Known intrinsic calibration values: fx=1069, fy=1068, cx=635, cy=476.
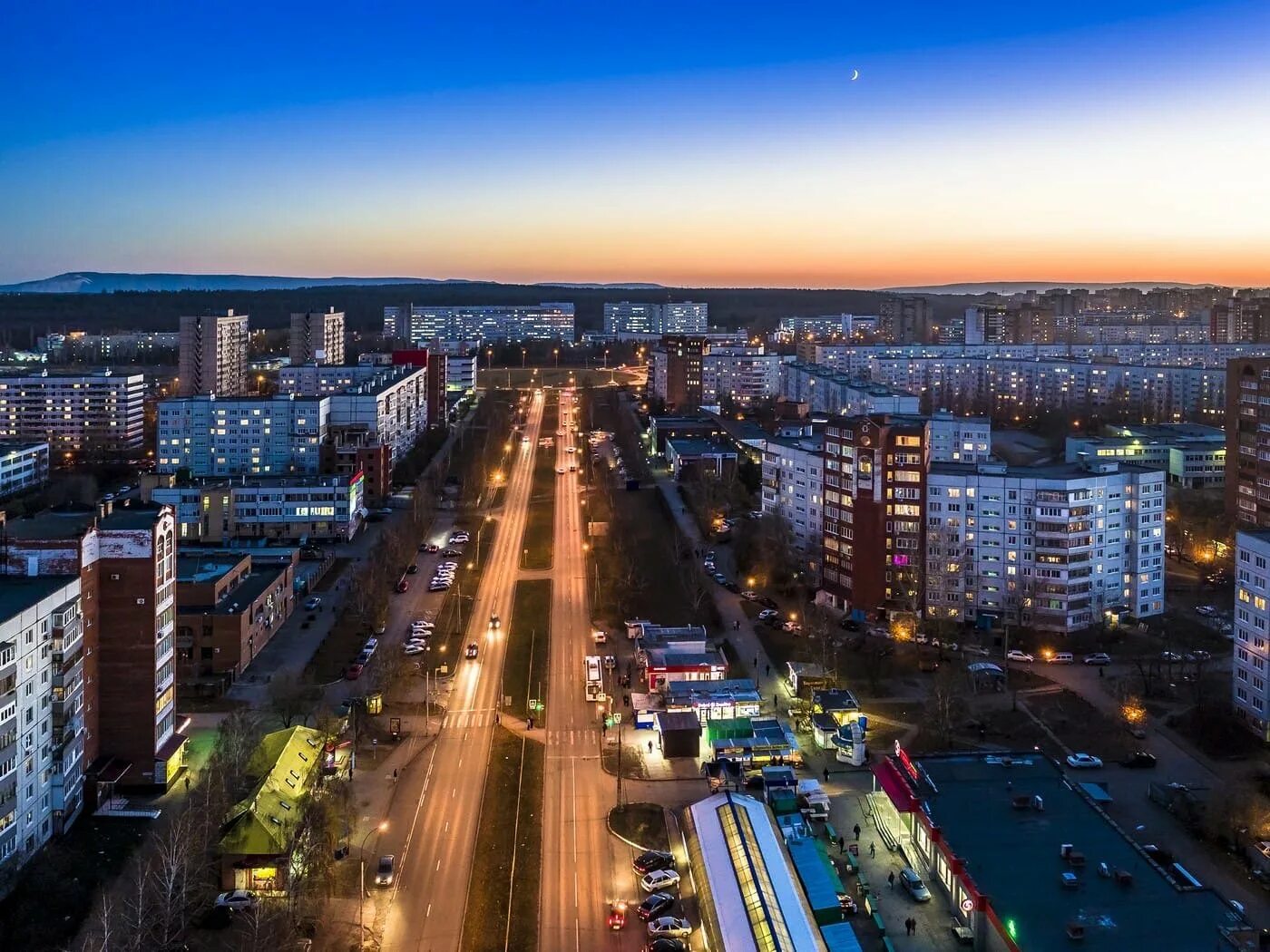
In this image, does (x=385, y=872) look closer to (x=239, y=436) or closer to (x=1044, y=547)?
(x=1044, y=547)

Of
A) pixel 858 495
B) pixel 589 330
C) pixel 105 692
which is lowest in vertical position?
pixel 105 692

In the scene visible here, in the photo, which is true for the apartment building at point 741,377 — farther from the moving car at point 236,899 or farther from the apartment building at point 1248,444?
the moving car at point 236,899

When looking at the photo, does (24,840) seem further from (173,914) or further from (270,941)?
(270,941)

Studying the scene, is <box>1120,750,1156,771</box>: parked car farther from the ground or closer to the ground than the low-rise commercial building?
closer to the ground

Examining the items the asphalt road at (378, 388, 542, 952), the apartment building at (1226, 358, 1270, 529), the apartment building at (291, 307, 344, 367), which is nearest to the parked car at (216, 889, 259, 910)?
the asphalt road at (378, 388, 542, 952)

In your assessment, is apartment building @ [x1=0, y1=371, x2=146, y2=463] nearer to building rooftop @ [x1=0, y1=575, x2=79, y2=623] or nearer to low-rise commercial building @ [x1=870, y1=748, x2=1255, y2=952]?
building rooftop @ [x1=0, y1=575, x2=79, y2=623]

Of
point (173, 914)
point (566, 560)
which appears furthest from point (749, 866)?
point (566, 560)

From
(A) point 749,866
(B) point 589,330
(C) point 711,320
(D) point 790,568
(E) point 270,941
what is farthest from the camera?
(C) point 711,320
